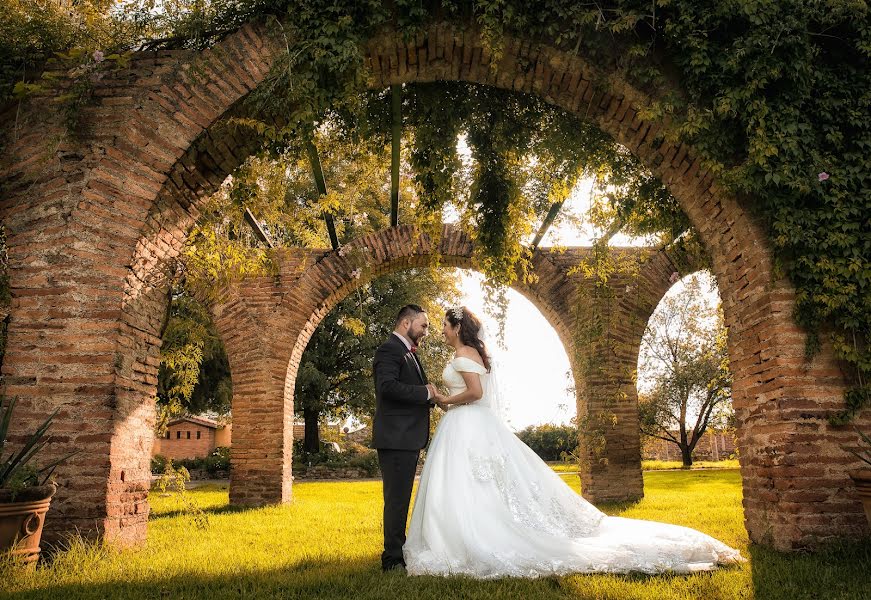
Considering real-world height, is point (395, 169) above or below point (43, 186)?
above

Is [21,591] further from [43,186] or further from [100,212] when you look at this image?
[43,186]

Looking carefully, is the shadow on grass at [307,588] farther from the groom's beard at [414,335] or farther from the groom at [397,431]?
the groom's beard at [414,335]

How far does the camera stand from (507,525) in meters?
4.15

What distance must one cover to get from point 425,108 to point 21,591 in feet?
16.3

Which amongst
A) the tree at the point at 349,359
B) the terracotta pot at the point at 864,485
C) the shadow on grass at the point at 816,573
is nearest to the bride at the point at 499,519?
the shadow on grass at the point at 816,573

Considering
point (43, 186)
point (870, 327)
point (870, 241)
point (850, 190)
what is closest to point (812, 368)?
point (870, 327)

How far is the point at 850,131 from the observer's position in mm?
4770

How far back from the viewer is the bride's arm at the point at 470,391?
4.64 metres

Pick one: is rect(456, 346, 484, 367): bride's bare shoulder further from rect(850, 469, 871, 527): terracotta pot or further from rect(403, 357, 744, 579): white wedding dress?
rect(850, 469, 871, 527): terracotta pot

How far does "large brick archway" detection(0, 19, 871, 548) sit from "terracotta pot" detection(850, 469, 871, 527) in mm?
403

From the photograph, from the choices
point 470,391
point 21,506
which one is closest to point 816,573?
point 470,391

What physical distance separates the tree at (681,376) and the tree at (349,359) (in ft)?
27.0

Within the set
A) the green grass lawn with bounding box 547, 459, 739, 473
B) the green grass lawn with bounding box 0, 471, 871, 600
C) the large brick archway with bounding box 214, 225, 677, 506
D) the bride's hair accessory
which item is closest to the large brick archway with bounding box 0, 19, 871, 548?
the green grass lawn with bounding box 0, 471, 871, 600

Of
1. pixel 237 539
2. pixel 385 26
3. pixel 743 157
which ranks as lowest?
pixel 237 539
